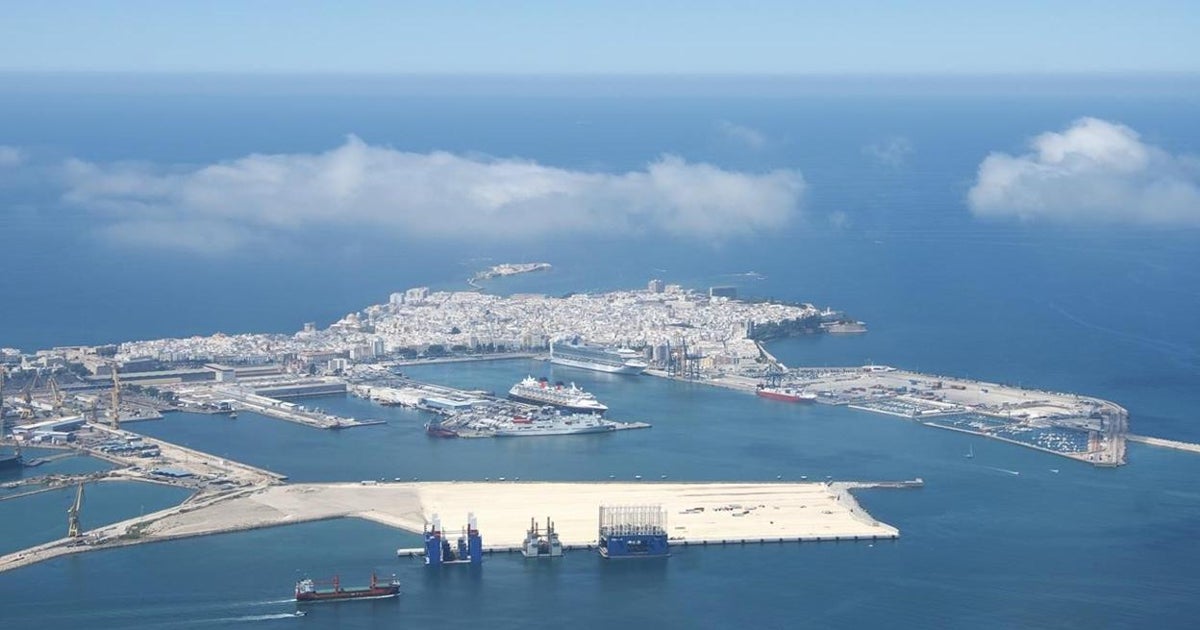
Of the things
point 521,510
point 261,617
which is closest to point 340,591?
point 261,617

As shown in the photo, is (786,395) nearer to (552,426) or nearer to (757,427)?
(757,427)

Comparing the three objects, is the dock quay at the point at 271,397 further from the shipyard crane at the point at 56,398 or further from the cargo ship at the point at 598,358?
the cargo ship at the point at 598,358

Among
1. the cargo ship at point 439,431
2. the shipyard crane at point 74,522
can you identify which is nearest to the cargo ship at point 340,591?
the shipyard crane at point 74,522

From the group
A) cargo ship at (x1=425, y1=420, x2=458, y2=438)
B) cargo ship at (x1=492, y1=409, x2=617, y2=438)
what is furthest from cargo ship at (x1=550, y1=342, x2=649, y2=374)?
cargo ship at (x1=425, y1=420, x2=458, y2=438)

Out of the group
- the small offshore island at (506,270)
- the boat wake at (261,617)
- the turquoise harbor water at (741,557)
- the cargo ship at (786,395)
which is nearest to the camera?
the boat wake at (261,617)

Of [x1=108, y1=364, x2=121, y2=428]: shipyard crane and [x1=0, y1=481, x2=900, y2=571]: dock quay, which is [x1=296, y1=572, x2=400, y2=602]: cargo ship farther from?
[x1=108, y1=364, x2=121, y2=428]: shipyard crane

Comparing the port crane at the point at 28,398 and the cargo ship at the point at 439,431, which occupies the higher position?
the port crane at the point at 28,398
